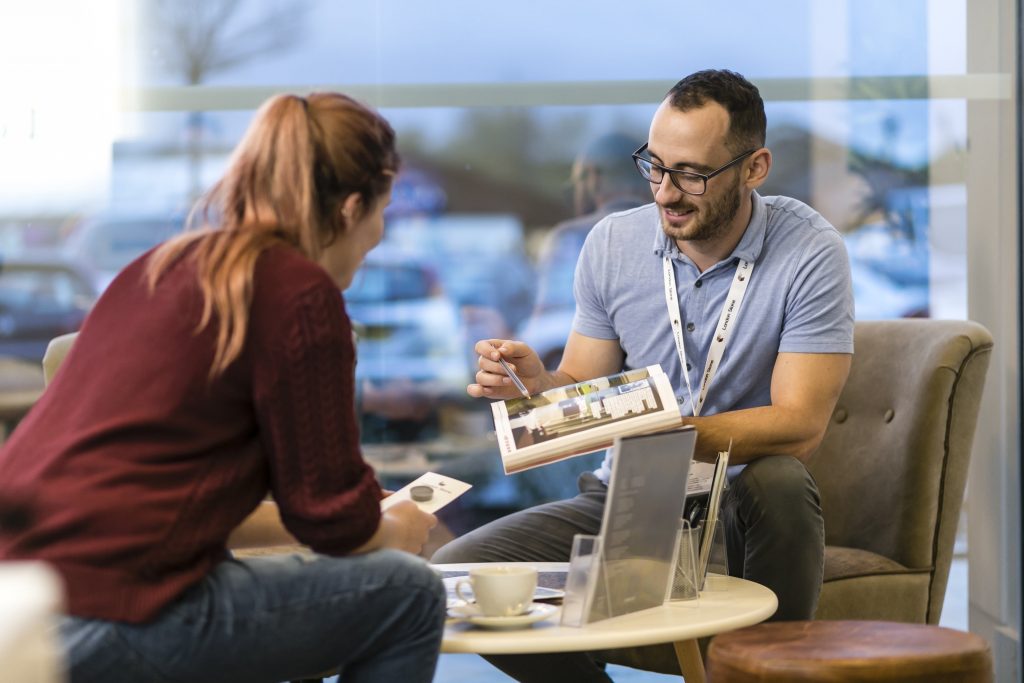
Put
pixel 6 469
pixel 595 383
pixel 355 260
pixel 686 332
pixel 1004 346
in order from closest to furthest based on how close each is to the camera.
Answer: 1. pixel 6 469
2. pixel 355 260
3. pixel 595 383
4. pixel 686 332
5. pixel 1004 346

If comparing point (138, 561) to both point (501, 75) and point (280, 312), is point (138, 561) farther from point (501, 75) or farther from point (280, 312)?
point (501, 75)

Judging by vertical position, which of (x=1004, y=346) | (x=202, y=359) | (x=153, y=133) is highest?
(x=153, y=133)

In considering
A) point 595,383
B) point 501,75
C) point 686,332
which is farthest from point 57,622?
point 501,75

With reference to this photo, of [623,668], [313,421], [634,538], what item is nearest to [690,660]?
[634,538]

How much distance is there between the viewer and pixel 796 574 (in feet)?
7.02

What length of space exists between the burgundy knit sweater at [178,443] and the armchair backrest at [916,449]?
1370 mm

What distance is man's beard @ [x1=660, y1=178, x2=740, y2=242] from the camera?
245 cm

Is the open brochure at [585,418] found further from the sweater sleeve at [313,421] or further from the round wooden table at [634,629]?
the sweater sleeve at [313,421]

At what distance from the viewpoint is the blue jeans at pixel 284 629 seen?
1.44 meters

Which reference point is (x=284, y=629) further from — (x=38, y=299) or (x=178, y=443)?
(x=38, y=299)

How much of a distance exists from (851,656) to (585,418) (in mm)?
558

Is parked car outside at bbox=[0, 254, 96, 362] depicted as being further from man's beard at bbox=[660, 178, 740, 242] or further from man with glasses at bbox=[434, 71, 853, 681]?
man's beard at bbox=[660, 178, 740, 242]

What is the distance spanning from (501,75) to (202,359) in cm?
273

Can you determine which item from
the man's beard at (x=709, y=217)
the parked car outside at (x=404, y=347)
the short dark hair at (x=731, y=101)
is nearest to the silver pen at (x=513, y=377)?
the man's beard at (x=709, y=217)
